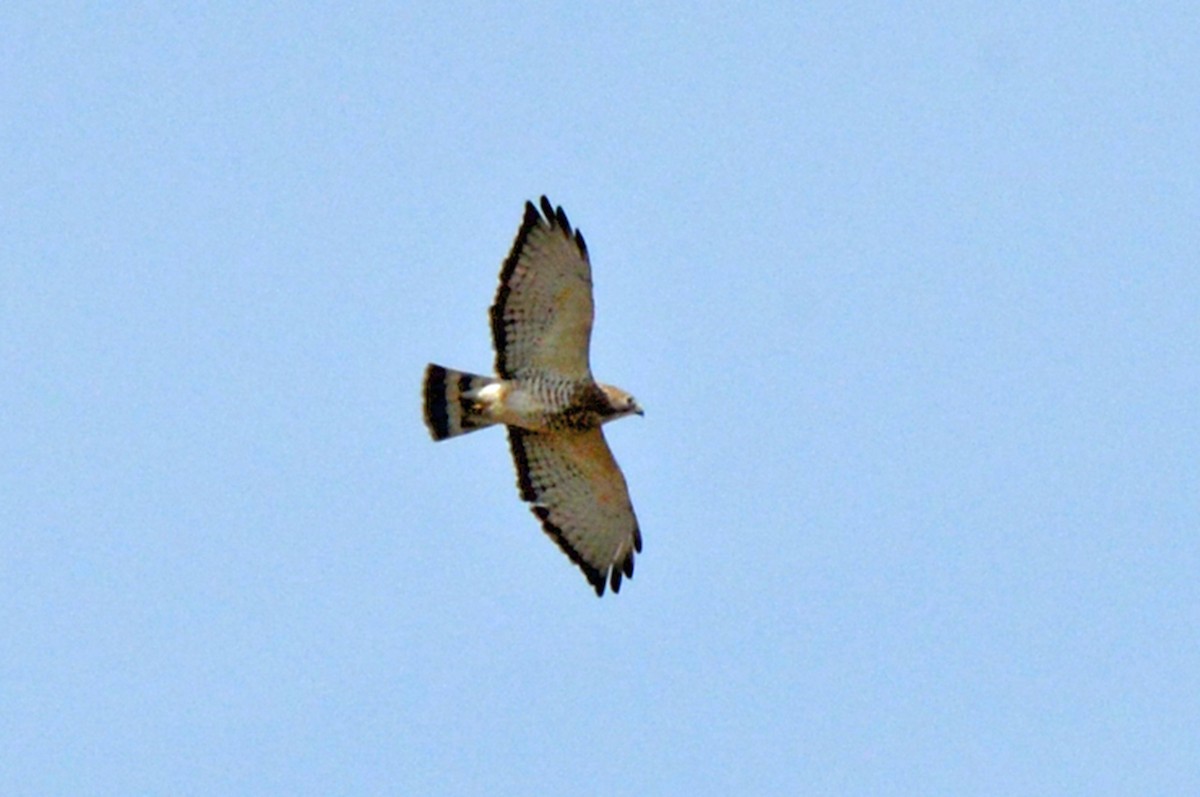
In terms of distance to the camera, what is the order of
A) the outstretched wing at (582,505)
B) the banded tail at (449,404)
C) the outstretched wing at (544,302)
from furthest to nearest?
the outstretched wing at (582,505)
the banded tail at (449,404)
the outstretched wing at (544,302)

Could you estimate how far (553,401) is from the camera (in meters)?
16.5

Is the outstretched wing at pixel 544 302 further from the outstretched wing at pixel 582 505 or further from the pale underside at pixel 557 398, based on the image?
the outstretched wing at pixel 582 505

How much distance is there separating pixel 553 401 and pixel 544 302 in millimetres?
679

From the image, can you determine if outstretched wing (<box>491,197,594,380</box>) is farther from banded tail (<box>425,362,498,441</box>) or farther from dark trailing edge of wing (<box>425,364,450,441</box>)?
dark trailing edge of wing (<box>425,364,450,441</box>)

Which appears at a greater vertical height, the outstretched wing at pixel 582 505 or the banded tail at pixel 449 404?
the banded tail at pixel 449 404

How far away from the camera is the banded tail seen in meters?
16.8

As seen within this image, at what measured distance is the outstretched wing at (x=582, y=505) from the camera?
1705 cm

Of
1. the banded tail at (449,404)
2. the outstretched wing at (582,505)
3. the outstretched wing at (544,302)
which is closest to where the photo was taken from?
the outstretched wing at (544,302)

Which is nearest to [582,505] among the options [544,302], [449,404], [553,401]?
[553,401]

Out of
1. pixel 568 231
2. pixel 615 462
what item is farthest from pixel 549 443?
pixel 568 231

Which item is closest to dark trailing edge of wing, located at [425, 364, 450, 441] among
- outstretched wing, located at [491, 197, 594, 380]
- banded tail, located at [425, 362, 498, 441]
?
banded tail, located at [425, 362, 498, 441]

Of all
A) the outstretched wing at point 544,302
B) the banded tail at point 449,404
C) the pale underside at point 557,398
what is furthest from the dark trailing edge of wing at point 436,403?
the outstretched wing at point 544,302

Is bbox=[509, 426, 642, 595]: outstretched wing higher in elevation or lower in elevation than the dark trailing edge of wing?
lower

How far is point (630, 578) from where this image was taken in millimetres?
17203
